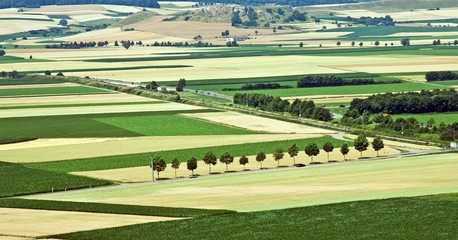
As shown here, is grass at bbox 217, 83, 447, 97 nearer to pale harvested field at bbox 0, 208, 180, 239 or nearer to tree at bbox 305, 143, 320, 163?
tree at bbox 305, 143, 320, 163

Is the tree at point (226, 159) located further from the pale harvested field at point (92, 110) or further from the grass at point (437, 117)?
the pale harvested field at point (92, 110)

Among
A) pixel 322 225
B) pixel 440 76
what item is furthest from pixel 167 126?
pixel 440 76

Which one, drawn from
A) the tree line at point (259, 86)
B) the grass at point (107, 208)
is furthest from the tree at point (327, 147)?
the tree line at point (259, 86)

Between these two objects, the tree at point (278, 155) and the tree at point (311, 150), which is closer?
the tree at point (278, 155)

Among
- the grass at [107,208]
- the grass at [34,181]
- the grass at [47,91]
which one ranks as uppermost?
the grass at [107,208]

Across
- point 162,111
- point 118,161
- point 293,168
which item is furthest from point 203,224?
point 162,111

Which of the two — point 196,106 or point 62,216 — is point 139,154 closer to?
point 62,216
